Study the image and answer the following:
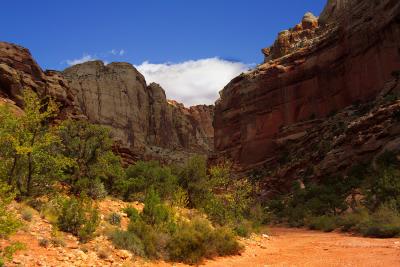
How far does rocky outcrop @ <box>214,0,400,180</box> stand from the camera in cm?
4288

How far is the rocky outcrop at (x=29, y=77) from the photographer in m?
36.8

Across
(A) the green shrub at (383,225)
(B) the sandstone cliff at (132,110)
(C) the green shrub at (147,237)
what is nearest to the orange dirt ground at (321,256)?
(C) the green shrub at (147,237)

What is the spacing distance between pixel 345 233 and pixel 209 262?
34.6 ft

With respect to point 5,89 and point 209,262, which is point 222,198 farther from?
point 5,89

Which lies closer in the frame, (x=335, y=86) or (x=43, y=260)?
(x=43, y=260)

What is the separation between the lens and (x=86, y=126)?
62.3 ft

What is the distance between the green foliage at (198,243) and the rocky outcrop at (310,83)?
32619mm

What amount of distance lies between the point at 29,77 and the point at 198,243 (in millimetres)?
35808

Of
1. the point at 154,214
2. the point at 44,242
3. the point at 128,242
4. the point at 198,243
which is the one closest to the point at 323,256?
the point at 198,243

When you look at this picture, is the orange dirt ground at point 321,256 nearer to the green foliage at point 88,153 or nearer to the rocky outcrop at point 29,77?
the green foliage at point 88,153

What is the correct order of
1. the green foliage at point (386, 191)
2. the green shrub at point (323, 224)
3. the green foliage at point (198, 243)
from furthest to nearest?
the green shrub at point (323, 224)
the green foliage at point (386, 191)
the green foliage at point (198, 243)

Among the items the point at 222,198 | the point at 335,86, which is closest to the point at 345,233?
the point at 222,198

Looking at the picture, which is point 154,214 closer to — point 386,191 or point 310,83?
point 386,191

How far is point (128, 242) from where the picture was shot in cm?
1028
